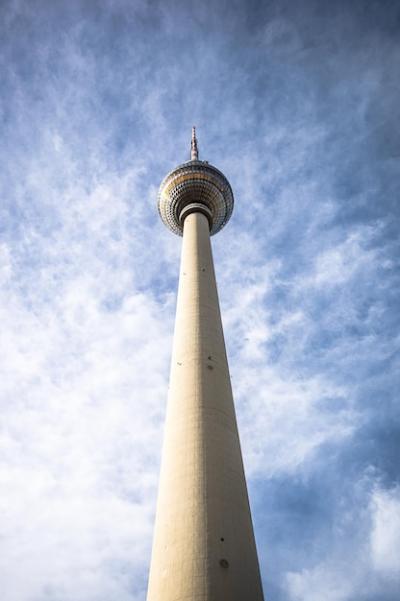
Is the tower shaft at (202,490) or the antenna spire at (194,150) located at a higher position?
the antenna spire at (194,150)

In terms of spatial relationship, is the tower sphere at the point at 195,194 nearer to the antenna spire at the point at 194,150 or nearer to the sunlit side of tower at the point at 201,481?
the antenna spire at the point at 194,150

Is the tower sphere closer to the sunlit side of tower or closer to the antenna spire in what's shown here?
the antenna spire

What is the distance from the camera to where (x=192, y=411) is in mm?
23859

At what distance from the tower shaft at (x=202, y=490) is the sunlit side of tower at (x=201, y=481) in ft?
0.12

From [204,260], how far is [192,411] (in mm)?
16807

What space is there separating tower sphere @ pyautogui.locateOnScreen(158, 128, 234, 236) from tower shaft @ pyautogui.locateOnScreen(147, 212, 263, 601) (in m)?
21.9

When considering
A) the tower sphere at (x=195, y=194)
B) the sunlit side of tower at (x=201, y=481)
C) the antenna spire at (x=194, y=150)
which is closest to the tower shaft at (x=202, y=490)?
the sunlit side of tower at (x=201, y=481)

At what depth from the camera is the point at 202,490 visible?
1994 centimetres

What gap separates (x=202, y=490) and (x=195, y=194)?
36362 mm

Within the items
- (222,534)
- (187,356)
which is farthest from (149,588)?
(187,356)

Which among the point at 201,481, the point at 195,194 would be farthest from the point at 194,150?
the point at 201,481

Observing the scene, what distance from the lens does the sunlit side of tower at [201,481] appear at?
17203 millimetres

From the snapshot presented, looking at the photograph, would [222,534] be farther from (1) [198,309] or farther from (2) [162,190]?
(2) [162,190]

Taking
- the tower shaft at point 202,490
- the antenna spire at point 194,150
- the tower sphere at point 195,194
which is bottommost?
the tower shaft at point 202,490
